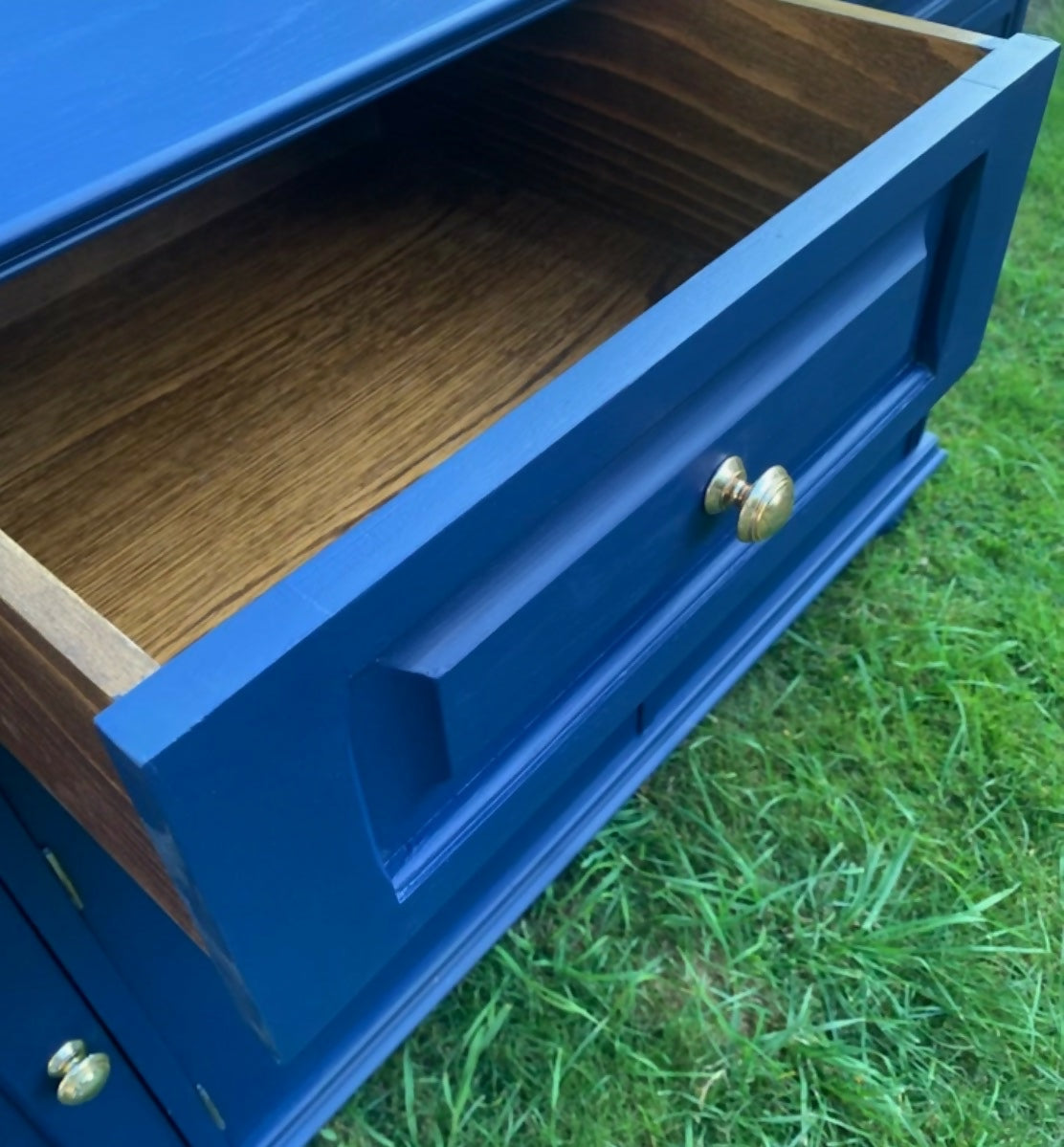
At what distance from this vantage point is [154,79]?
411 millimetres

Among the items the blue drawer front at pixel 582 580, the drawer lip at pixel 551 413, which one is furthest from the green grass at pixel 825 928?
the drawer lip at pixel 551 413

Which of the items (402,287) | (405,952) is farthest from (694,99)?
(405,952)

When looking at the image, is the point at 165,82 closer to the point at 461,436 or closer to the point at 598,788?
the point at 461,436

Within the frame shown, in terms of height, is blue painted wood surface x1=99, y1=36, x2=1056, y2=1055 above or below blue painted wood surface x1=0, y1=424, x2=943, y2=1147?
above

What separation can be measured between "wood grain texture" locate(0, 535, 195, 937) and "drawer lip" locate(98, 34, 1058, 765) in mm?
19

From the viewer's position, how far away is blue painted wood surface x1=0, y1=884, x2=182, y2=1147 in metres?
0.43

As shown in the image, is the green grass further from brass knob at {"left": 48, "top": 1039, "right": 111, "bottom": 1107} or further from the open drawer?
brass knob at {"left": 48, "top": 1039, "right": 111, "bottom": 1107}

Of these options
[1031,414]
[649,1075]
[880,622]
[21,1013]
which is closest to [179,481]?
[21,1013]

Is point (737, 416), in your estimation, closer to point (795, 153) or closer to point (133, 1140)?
point (795, 153)

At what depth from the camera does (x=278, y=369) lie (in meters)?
0.68

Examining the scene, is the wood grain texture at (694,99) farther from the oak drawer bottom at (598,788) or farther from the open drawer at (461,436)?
the oak drawer bottom at (598,788)

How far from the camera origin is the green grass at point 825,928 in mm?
678

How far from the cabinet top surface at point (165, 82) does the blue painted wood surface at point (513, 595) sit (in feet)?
0.46

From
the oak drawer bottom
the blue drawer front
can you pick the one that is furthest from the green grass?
the blue drawer front
